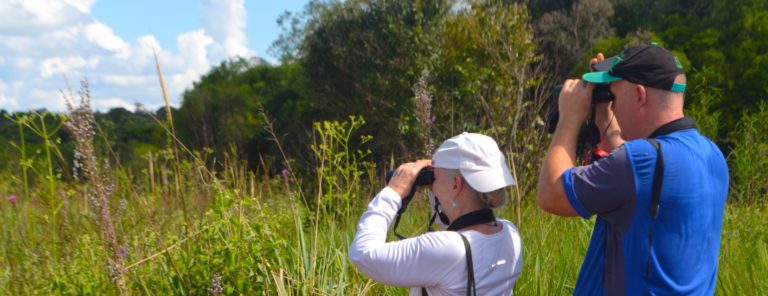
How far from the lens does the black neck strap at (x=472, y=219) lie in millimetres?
2232

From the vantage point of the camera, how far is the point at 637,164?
1946 millimetres

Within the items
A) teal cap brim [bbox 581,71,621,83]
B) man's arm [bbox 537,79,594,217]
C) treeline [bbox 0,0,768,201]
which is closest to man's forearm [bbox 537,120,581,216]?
man's arm [bbox 537,79,594,217]

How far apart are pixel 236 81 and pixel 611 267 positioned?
46.7 m

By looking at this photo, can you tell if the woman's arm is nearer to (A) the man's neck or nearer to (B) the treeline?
(A) the man's neck

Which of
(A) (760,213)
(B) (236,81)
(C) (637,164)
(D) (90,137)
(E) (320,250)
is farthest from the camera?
(B) (236,81)

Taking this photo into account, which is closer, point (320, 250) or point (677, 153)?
point (677, 153)

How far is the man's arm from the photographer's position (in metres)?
2.09

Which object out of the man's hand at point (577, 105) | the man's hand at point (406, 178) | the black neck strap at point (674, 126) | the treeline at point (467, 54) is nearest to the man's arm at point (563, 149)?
the man's hand at point (577, 105)

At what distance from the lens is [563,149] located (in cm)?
214

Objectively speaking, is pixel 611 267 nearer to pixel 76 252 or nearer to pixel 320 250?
pixel 320 250

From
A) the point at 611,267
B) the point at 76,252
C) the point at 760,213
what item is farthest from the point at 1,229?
the point at 760,213

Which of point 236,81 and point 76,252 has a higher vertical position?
point 236,81

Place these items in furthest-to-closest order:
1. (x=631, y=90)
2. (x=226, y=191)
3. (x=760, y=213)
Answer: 1. (x=760, y=213)
2. (x=226, y=191)
3. (x=631, y=90)

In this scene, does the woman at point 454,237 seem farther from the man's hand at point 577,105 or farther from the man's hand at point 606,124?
the man's hand at point 606,124
